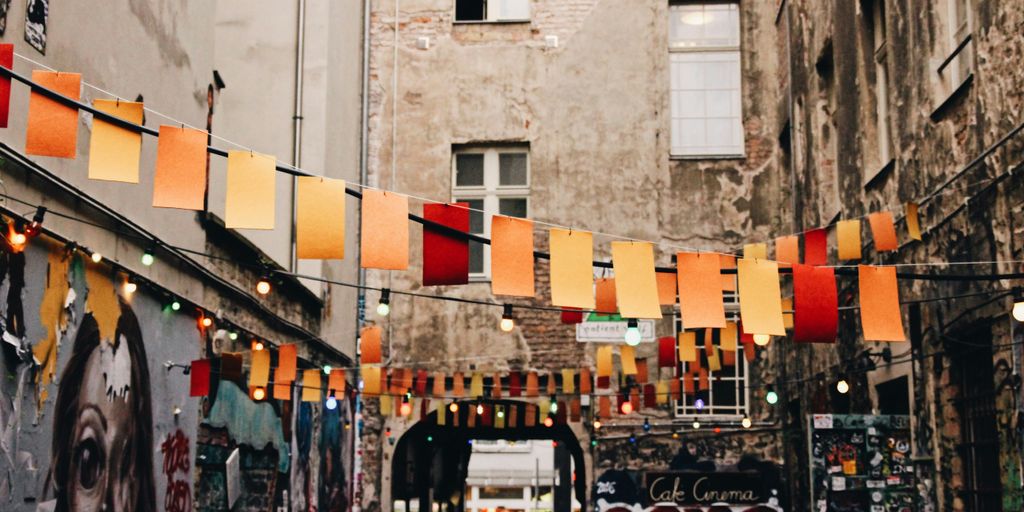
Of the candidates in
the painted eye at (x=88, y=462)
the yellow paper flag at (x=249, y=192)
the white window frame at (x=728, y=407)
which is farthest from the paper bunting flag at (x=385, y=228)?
the white window frame at (x=728, y=407)

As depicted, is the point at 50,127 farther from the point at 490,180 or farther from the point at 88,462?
the point at 490,180

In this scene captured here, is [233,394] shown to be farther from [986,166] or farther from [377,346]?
[986,166]

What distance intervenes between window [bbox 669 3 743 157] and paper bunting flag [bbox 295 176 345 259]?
Answer: 10125 mm

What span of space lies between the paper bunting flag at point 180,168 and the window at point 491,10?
10.7 meters

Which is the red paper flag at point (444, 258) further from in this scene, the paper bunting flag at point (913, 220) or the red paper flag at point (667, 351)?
the red paper flag at point (667, 351)

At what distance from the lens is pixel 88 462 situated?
24.0 feet

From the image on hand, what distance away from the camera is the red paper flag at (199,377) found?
895 cm

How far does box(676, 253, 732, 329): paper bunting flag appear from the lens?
6500 mm

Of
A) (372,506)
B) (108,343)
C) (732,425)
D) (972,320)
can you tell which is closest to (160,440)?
(108,343)

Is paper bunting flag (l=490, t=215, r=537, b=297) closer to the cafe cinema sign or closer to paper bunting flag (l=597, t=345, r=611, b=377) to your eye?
paper bunting flag (l=597, t=345, r=611, b=377)

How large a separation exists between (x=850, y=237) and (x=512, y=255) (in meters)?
3.68

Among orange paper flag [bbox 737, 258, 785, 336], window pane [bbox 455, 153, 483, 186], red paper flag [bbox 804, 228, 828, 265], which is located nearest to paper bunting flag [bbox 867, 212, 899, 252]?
red paper flag [bbox 804, 228, 828, 265]

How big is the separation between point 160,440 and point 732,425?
322 inches

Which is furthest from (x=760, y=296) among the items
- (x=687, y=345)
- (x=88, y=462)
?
(x=687, y=345)
